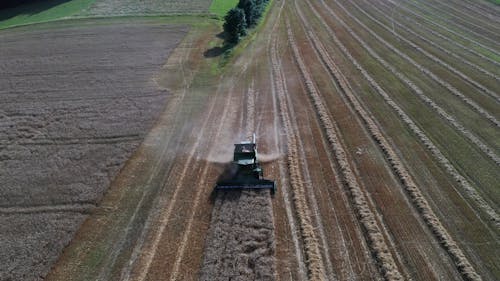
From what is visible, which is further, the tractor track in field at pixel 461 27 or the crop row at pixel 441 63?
the tractor track in field at pixel 461 27

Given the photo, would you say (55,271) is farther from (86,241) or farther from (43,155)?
(43,155)

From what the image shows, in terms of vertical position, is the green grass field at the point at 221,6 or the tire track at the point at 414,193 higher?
the green grass field at the point at 221,6

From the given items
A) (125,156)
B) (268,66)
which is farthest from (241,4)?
(125,156)

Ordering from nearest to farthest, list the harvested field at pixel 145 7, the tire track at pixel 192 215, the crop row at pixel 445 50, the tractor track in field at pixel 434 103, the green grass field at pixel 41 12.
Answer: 1. the tire track at pixel 192 215
2. the tractor track in field at pixel 434 103
3. the crop row at pixel 445 50
4. the green grass field at pixel 41 12
5. the harvested field at pixel 145 7

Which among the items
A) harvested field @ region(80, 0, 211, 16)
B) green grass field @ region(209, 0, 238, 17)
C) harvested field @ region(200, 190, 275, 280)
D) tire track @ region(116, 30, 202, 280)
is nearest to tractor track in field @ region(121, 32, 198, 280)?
tire track @ region(116, 30, 202, 280)

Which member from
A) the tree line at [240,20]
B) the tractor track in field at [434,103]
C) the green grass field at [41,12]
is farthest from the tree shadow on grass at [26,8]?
the tractor track in field at [434,103]

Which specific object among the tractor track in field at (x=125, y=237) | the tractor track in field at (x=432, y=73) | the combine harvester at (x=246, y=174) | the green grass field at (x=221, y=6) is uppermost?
the green grass field at (x=221, y=6)

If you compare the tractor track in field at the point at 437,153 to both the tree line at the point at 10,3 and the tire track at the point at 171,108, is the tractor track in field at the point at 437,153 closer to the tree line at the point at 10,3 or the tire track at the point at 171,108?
the tire track at the point at 171,108

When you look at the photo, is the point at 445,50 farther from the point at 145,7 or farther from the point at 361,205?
the point at 145,7
